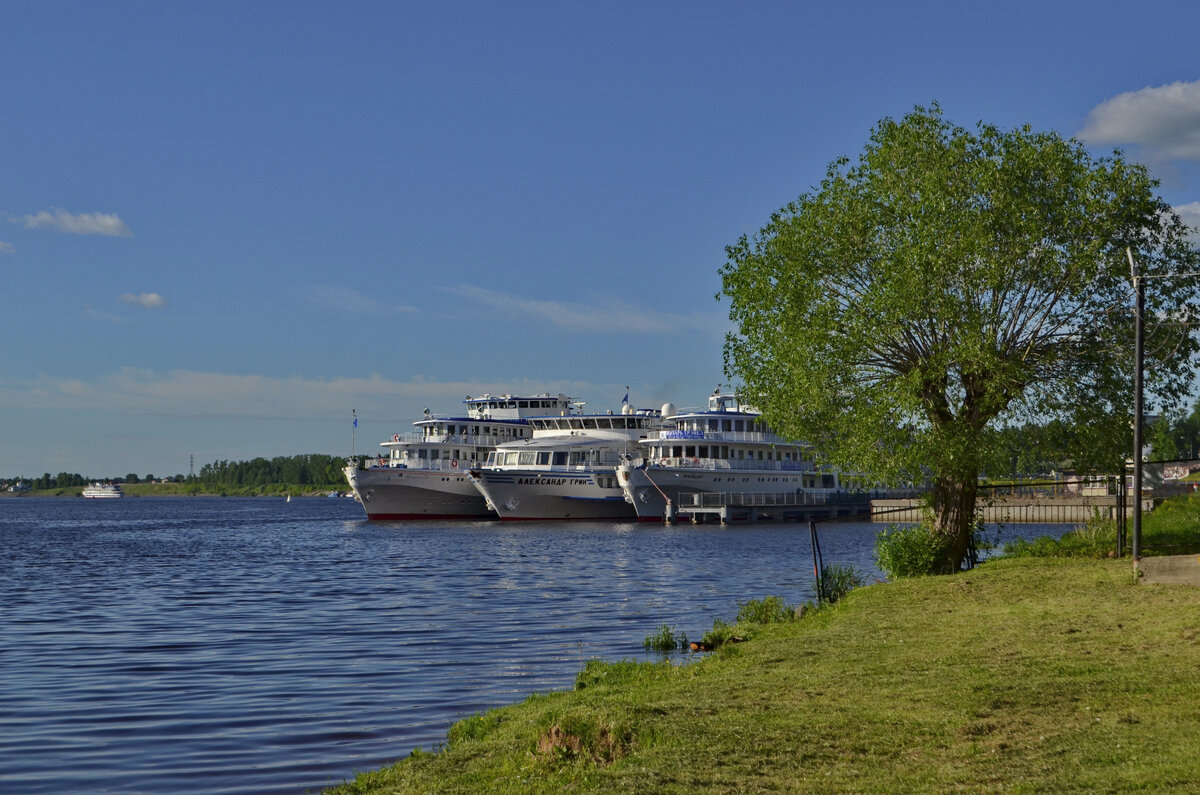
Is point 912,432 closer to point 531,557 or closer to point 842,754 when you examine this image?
point 842,754

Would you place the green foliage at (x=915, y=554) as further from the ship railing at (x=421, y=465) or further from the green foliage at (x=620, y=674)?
the ship railing at (x=421, y=465)

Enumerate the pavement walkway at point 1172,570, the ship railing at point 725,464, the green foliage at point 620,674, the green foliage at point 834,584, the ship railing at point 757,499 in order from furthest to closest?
the ship railing at point 725,464 → the ship railing at point 757,499 → the green foliage at point 834,584 → the pavement walkway at point 1172,570 → the green foliage at point 620,674

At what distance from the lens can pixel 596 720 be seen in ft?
33.4

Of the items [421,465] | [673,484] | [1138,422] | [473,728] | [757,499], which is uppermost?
[1138,422]

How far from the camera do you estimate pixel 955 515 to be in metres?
25.4

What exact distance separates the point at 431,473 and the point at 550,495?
8.91 metres

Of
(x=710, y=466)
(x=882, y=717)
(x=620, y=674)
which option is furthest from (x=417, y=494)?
(x=882, y=717)

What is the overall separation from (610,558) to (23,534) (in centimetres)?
5222

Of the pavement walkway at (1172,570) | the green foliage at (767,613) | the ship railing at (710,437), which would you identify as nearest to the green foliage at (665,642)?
the green foliage at (767,613)

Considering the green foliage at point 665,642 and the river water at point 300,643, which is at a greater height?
the green foliage at point 665,642

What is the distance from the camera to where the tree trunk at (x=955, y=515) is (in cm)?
2508

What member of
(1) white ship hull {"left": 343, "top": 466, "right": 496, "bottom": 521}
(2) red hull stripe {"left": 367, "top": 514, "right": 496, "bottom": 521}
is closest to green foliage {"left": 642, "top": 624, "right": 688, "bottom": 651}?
(1) white ship hull {"left": 343, "top": 466, "right": 496, "bottom": 521}

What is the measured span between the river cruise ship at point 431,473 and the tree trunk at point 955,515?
5876cm

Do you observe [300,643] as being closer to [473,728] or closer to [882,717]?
[473,728]
